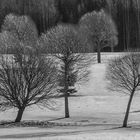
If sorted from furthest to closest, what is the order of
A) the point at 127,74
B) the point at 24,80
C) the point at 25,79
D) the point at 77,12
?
1. the point at 77,12
2. the point at 127,74
3. the point at 24,80
4. the point at 25,79

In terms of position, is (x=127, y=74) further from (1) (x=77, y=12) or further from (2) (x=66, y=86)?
(1) (x=77, y=12)

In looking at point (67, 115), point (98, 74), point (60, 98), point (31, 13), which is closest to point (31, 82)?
point (67, 115)

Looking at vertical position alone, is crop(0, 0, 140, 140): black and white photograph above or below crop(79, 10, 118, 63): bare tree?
below

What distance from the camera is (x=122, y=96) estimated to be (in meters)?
52.8

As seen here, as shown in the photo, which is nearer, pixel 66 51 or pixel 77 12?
pixel 66 51

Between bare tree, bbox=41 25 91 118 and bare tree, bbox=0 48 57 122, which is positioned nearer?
bare tree, bbox=0 48 57 122

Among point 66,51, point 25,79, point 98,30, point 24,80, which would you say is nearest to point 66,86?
point 66,51

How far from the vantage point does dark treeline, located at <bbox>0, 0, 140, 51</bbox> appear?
92.8 meters

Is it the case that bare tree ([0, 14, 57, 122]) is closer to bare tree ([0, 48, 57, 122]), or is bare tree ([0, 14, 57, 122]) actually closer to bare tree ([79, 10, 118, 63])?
bare tree ([0, 48, 57, 122])

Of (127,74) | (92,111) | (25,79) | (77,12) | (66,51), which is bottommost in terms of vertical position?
(92,111)

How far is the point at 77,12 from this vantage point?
316ft

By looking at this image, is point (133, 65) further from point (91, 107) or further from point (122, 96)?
point (122, 96)

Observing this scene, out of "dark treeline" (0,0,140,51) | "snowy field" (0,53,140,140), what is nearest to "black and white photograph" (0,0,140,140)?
"snowy field" (0,53,140,140)

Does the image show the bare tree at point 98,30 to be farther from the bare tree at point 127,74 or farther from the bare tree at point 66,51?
the bare tree at point 127,74
